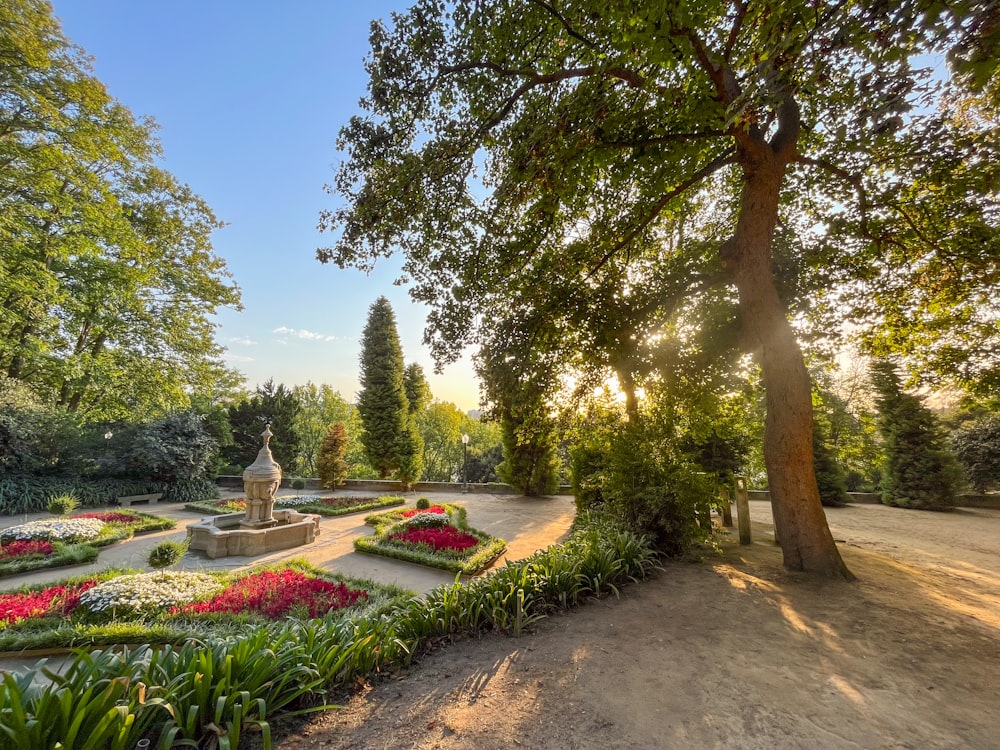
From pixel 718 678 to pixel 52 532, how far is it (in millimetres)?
13070

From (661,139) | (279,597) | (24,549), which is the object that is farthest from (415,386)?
(661,139)

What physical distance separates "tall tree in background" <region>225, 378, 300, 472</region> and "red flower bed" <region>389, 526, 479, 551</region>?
58.5 ft

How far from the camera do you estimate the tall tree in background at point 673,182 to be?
492cm

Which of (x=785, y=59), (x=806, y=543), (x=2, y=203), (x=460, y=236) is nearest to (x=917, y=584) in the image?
(x=806, y=543)

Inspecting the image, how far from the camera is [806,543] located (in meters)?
5.54

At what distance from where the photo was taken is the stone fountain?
8.50 m

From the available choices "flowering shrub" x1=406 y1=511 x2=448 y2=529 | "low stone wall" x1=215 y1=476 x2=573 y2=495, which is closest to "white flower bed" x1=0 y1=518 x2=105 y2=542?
"flowering shrub" x1=406 y1=511 x2=448 y2=529

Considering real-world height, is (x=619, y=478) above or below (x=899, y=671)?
above

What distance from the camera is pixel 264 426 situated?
23.8m

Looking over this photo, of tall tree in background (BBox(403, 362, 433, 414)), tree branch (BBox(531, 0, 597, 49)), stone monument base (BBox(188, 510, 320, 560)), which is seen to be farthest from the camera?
tall tree in background (BBox(403, 362, 433, 414))

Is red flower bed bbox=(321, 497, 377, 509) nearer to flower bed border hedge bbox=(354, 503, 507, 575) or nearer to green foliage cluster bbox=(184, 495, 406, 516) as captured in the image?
green foliage cluster bbox=(184, 495, 406, 516)

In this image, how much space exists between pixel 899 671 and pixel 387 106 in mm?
8474

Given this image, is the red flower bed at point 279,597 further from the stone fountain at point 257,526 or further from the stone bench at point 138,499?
the stone bench at point 138,499

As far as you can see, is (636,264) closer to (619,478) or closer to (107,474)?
(619,478)
